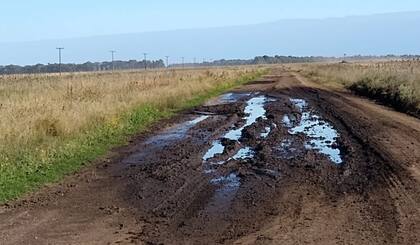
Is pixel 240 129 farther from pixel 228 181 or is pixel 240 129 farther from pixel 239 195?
pixel 239 195

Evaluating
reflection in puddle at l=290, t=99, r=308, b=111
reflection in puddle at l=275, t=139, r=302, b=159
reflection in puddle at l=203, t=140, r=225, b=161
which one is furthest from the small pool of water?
reflection in puddle at l=290, t=99, r=308, b=111

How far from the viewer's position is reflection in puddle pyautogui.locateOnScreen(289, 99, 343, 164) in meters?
14.6

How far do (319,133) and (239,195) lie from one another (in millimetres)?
8735

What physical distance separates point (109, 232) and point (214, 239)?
54.3 inches

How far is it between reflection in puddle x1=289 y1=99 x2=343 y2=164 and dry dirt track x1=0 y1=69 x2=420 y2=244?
78 millimetres

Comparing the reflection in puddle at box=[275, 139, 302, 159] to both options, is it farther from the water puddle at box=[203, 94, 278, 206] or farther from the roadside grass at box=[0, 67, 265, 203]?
the roadside grass at box=[0, 67, 265, 203]

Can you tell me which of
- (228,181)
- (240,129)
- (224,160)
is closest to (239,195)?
(228,181)

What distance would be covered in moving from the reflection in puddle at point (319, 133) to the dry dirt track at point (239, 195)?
8 centimetres

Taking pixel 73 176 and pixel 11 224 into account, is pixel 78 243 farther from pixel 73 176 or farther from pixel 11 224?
pixel 73 176

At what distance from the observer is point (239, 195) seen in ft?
33.2

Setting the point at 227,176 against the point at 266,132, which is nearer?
the point at 227,176

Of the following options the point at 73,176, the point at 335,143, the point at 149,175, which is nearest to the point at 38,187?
the point at 73,176

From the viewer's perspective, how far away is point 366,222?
8094 mm

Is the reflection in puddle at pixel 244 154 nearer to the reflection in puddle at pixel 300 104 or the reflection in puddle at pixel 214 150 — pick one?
the reflection in puddle at pixel 214 150
